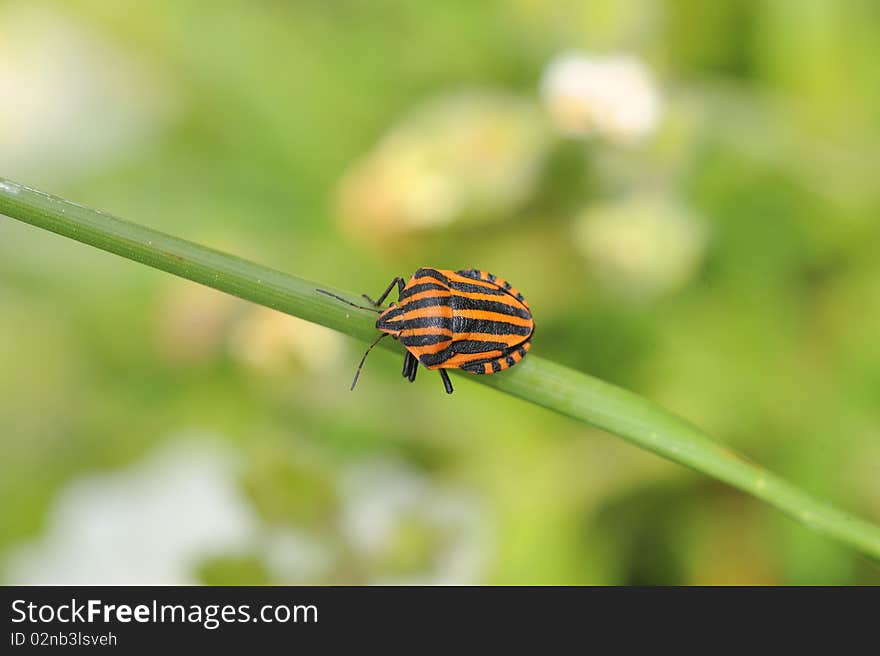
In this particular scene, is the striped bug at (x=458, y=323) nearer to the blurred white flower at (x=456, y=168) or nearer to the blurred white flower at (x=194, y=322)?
the blurred white flower at (x=456, y=168)

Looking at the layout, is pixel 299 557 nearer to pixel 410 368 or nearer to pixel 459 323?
pixel 410 368

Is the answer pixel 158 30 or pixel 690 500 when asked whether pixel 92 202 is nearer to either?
pixel 158 30

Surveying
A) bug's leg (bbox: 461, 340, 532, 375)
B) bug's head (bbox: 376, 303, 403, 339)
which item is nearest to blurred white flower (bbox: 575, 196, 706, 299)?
bug's leg (bbox: 461, 340, 532, 375)

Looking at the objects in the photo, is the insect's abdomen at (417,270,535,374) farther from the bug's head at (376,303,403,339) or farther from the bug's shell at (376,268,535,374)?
the bug's head at (376,303,403,339)

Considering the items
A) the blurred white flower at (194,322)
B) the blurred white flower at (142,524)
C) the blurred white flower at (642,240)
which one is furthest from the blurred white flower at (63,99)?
the blurred white flower at (642,240)

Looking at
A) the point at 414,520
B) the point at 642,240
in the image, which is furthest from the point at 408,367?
the point at 642,240

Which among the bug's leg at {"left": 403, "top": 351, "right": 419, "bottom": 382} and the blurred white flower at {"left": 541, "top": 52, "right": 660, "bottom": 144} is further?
the blurred white flower at {"left": 541, "top": 52, "right": 660, "bottom": 144}
